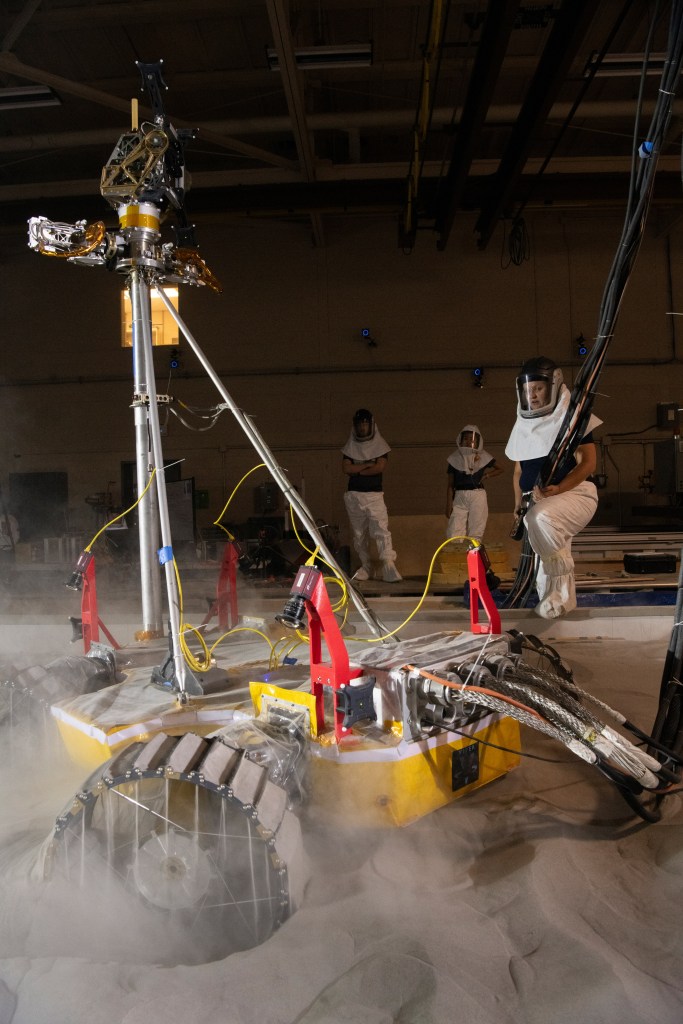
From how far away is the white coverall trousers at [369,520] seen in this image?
8586 millimetres

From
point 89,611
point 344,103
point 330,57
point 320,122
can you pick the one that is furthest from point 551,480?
point 344,103

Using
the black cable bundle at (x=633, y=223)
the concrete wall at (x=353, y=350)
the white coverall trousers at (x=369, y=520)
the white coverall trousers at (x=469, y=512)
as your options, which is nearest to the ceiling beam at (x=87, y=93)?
the concrete wall at (x=353, y=350)

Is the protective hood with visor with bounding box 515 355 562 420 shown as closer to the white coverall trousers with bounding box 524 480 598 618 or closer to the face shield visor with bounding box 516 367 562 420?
the face shield visor with bounding box 516 367 562 420

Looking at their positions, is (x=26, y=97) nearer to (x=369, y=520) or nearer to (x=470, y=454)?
(x=369, y=520)

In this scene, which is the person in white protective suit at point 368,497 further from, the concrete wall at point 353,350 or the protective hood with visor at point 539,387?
the protective hood with visor at point 539,387

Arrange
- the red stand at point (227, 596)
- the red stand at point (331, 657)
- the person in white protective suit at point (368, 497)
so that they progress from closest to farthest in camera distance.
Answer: the red stand at point (331, 657)
the red stand at point (227, 596)
the person in white protective suit at point (368, 497)

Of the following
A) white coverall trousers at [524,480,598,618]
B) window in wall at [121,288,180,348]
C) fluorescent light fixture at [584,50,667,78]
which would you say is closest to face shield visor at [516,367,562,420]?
white coverall trousers at [524,480,598,618]

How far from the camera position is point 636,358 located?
39.0 ft

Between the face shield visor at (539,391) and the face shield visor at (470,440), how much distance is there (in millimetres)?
3741

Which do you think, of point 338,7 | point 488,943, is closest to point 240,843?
point 488,943

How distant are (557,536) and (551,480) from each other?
37 centimetres

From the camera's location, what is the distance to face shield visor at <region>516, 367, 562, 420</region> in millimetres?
4172

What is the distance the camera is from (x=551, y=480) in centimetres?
421

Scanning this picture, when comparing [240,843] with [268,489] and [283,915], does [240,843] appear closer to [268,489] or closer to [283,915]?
[283,915]
